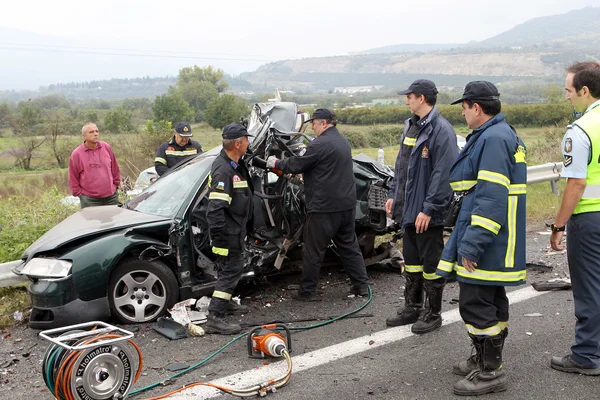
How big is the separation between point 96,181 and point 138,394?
3975mm

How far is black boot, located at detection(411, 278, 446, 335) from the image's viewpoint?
4.83 m

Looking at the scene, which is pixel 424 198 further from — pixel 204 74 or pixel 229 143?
pixel 204 74

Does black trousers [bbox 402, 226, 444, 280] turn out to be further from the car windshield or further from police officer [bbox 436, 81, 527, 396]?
the car windshield

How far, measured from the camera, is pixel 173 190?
5781 mm

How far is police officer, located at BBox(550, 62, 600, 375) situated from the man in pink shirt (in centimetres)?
535

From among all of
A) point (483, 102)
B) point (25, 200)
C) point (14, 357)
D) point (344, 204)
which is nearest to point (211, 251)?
point (344, 204)

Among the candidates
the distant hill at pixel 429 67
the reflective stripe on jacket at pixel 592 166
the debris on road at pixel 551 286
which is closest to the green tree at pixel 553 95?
the debris on road at pixel 551 286

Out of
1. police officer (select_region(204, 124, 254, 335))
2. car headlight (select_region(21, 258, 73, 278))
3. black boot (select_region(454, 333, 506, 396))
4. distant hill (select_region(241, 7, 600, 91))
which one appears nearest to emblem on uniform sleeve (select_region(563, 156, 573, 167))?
black boot (select_region(454, 333, 506, 396))

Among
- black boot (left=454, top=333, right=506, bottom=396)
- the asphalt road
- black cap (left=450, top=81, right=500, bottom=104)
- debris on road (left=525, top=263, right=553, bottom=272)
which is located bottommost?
debris on road (left=525, top=263, right=553, bottom=272)

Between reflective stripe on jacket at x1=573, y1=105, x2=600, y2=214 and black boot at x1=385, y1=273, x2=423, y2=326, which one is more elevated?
reflective stripe on jacket at x1=573, y1=105, x2=600, y2=214

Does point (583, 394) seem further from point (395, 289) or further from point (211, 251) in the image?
point (211, 251)

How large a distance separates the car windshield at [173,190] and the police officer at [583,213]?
3.31m

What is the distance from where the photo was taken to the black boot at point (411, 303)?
16.5 feet

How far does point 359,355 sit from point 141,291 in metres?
2.06
